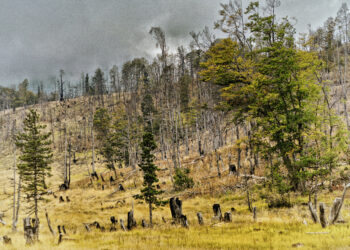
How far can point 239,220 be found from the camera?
10.4 metres

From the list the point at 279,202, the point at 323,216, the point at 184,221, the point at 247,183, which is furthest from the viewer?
the point at 247,183

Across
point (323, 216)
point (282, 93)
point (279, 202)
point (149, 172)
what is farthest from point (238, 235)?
point (282, 93)

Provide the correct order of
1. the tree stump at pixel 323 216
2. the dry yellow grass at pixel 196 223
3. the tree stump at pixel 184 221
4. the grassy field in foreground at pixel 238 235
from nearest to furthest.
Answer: the grassy field in foreground at pixel 238 235
the tree stump at pixel 323 216
the dry yellow grass at pixel 196 223
the tree stump at pixel 184 221

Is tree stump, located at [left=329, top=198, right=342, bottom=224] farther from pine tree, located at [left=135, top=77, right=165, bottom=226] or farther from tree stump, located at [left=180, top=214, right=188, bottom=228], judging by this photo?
pine tree, located at [left=135, top=77, right=165, bottom=226]

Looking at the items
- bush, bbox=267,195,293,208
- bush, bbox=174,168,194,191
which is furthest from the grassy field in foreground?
bush, bbox=174,168,194,191

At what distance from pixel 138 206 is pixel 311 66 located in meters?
17.0

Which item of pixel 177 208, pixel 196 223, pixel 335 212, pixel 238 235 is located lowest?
pixel 196 223

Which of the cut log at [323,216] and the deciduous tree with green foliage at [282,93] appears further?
the deciduous tree with green foliage at [282,93]

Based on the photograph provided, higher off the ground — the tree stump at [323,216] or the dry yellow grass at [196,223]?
the tree stump at [323,216]

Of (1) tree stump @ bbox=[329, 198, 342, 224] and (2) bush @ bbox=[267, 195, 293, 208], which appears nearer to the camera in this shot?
(1) tree stump @ bbox=[329, 198, 342, 224]

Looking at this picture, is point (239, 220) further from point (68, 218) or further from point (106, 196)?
point (106, 196)

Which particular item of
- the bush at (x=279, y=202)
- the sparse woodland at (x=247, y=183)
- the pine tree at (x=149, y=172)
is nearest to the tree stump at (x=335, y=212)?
the sparse woodland at (x=247, y=183)

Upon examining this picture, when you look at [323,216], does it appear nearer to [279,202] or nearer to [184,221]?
[279,202]

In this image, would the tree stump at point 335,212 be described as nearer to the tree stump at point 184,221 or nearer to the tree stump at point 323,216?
the tree stump at point 323,216
